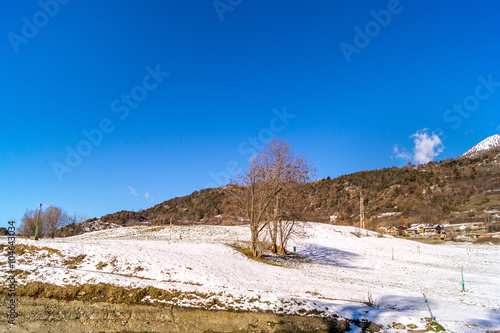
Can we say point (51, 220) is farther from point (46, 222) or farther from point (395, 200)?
point (395, 200)

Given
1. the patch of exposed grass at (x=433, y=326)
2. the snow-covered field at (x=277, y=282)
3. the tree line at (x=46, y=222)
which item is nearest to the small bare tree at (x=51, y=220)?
the tree line at (x=46, y=222)

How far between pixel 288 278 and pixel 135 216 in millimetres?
104046

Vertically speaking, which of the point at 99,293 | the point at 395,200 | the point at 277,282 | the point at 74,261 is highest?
the point at 395,200

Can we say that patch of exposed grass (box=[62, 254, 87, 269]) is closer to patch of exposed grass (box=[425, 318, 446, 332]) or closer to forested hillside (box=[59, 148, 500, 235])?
patch of exposed grass (box=[425, 318, 446, 332])

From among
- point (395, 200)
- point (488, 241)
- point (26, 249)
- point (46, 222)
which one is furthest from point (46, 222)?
point (395, 200)

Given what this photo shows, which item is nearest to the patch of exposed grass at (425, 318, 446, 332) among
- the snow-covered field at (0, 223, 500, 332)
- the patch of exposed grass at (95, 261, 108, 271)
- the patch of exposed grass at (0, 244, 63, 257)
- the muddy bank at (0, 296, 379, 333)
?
the snow-covered field at (0, 223, 500, 332)

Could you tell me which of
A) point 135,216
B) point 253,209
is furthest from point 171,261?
point 135,216

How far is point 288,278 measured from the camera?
51.8 ft

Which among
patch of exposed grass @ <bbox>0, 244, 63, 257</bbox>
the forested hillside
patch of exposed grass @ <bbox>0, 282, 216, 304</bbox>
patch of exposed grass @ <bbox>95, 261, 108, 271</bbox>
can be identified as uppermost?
A: the forested hillside

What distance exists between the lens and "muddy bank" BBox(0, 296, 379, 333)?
8.30 meters

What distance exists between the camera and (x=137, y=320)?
8.62m

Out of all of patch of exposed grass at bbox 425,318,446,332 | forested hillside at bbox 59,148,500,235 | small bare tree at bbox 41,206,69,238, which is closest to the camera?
patch of exposed grass at bbox 425,318,446,332

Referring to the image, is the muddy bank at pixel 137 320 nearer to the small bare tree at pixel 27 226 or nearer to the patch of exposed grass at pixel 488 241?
the small bare tree at pixel 27 226

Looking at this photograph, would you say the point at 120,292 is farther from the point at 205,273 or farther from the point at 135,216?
the point at 135,216
